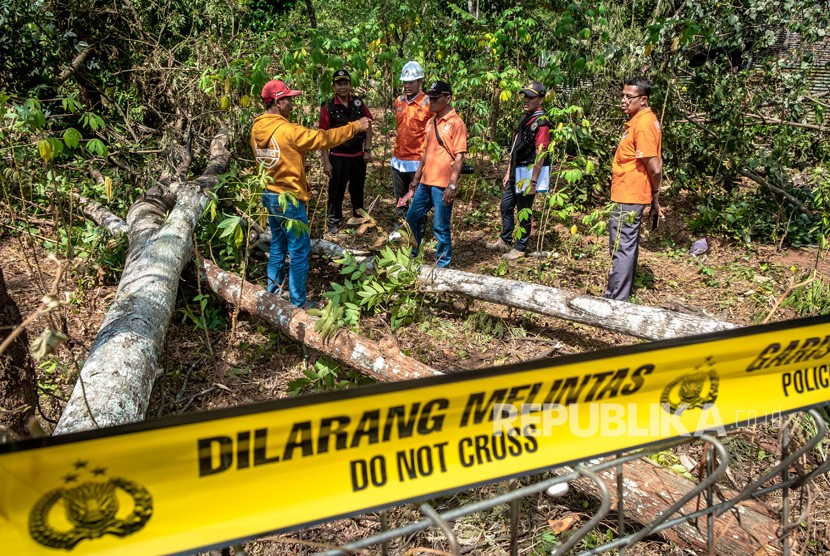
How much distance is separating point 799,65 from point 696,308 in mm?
3754

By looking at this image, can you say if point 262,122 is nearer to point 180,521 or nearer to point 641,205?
point 641,205

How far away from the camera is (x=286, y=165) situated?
4.77 metres

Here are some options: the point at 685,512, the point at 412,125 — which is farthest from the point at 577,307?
the point at 412,125

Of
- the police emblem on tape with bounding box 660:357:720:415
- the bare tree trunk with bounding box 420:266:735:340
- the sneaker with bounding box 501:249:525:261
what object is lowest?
the bare tree trunk with bounding box 420:266:735:340

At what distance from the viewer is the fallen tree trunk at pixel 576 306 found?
14.1 feet

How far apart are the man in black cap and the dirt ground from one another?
358 mm

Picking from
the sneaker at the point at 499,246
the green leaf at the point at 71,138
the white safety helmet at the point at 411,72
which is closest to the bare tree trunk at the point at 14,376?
the green leaf at the point at 71,138

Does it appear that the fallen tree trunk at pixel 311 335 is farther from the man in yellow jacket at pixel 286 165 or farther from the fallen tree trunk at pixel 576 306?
the fallen tree trunk at pixel 576 306

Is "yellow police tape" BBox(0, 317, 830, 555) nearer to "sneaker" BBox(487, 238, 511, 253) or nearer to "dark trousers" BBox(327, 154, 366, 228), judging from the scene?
"sneaker" BBox(487, 238, 511, 253)

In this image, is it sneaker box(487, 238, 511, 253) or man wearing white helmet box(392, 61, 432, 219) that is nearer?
man wearing white helmet box(392, 61, 432, 219)

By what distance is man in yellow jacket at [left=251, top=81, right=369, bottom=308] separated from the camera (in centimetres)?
469

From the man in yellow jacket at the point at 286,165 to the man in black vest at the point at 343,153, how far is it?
54.6 inches

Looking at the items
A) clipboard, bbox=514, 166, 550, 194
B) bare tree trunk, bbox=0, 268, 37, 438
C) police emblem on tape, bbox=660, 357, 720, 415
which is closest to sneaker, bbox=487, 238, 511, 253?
clipboard, bbox=514, 166, 550, 194

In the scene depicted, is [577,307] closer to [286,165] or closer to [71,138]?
[286,165]
